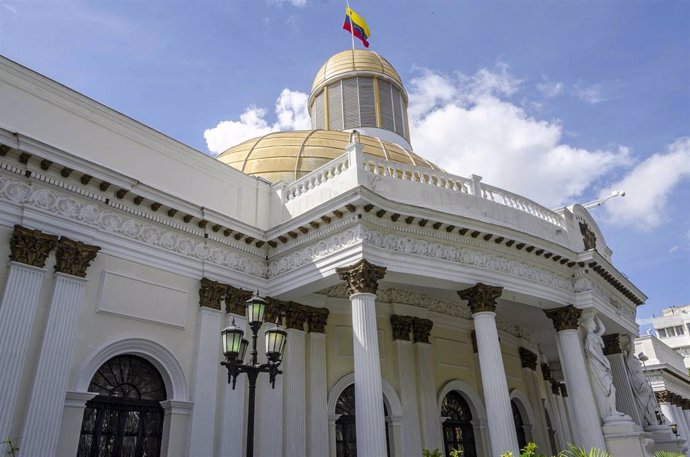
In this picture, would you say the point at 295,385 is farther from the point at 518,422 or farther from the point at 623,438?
the point at 518,422

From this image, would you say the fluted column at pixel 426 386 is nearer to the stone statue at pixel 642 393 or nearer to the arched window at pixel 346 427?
the arched window at pixel 346 427

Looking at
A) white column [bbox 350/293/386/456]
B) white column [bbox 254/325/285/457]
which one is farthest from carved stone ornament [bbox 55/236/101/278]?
white column [bbox 350/293/386/456]

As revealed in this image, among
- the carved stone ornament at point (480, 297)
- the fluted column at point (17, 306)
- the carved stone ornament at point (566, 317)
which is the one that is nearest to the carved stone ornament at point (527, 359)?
the carved stone ornament at point (566, 317)

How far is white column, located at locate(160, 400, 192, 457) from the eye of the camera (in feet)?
31.4

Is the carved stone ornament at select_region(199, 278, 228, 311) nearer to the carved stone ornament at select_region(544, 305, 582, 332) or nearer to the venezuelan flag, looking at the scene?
the carved stone ornament at select_region(544, 305, 582, 332)

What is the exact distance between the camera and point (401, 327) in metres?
13.6

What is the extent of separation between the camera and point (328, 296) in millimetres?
12930

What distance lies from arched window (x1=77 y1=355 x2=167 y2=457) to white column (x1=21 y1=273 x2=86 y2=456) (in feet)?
2.30

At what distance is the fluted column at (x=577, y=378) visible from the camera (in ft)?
41.0

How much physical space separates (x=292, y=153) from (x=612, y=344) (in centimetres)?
1069

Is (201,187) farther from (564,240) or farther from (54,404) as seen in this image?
(564,240)

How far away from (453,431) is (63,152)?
10874 mm

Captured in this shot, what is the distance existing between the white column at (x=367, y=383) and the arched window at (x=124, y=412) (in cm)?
348

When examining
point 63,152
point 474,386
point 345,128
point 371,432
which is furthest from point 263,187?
point 345,128
